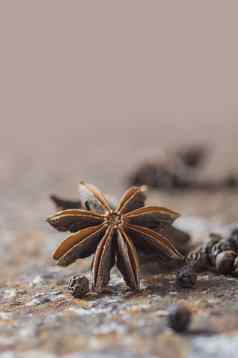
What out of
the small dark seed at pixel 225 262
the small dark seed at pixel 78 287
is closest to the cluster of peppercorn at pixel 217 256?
the small dark seed at pixel 225 262

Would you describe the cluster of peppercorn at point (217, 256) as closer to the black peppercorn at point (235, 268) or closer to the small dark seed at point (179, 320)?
the black peppercorn at point (235, 268)

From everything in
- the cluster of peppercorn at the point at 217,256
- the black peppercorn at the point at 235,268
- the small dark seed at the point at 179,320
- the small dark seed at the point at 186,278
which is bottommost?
the small dark seed at the point at 179,320

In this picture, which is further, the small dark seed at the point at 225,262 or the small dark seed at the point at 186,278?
the small dark seed at the point at 225,262

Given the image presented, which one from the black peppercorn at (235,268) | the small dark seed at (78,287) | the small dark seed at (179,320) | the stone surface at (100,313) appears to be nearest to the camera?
the stone surface at (100,313)

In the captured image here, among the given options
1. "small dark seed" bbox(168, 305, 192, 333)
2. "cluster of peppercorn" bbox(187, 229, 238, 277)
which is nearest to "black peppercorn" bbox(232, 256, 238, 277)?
"cluster of peppercorn" bbox(187, 229, 238, 277)

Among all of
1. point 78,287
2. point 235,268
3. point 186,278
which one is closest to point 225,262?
point 235,268
